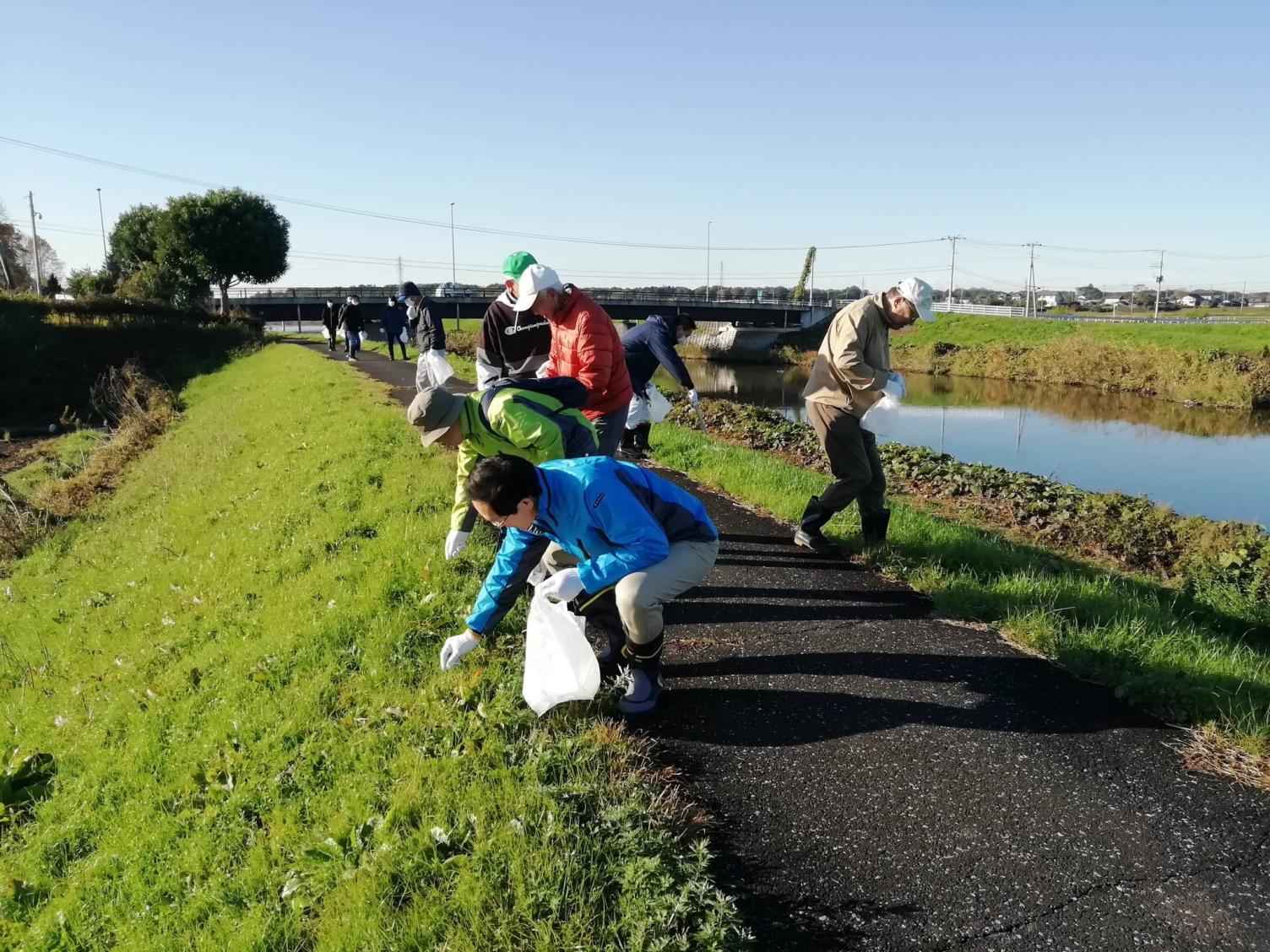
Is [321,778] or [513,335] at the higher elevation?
[513,335]

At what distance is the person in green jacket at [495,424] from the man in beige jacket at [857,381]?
7.25ft

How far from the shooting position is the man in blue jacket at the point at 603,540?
122 inches

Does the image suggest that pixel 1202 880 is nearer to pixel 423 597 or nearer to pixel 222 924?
pixel 222 924

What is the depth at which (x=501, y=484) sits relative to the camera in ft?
9.81

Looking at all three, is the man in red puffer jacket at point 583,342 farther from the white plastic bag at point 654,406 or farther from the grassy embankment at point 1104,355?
the grassy embankment at point 1104,355

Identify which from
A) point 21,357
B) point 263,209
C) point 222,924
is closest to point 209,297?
point 263,209

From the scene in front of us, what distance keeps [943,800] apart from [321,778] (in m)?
2.69

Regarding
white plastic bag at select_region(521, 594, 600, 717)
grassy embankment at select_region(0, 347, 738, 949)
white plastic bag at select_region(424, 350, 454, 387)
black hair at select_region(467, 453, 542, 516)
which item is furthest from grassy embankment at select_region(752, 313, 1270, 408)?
black hair at select_region(467, 453, 542, 516)

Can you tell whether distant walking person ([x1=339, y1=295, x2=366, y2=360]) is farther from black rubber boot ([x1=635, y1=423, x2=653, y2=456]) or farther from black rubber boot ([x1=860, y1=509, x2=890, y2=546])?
black rubber boot ([x1=860, y1=509, x2=890, y2=546])

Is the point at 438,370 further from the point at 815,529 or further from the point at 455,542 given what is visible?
the point at 815,529

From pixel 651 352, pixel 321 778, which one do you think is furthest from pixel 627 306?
pixel 321 778

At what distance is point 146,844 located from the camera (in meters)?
3.58

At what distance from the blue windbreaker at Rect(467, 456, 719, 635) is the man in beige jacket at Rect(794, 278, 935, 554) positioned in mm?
2468

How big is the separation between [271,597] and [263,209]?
168 feet
